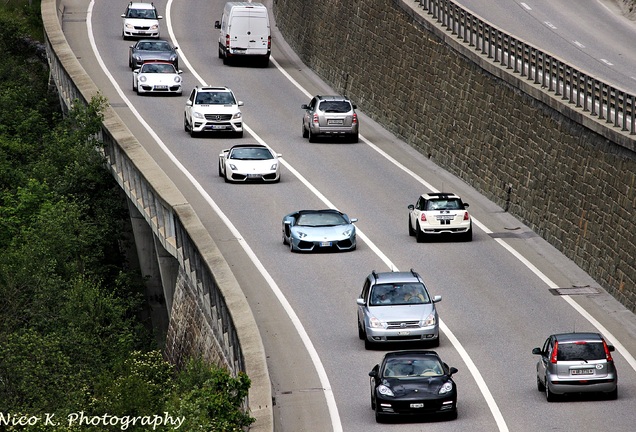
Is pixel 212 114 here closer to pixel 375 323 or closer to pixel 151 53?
pixel 151 53

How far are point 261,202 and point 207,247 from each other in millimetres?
9354

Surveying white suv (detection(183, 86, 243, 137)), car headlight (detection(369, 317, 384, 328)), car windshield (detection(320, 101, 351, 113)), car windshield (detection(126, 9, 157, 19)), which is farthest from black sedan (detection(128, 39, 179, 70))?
car headlight (detection(369, 317, 384, 328))

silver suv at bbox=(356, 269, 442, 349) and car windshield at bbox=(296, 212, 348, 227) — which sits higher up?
silver suv at bbox=(356, 269, 442, 349)

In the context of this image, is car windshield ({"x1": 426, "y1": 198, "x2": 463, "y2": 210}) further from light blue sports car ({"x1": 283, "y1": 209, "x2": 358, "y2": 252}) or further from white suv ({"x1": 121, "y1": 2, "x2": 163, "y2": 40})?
white suv ({"x1": 121, "y1": 2, "x2": 163, "y2": 40})

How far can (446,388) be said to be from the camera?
73.3ft

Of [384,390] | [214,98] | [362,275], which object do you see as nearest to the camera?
[384,390]

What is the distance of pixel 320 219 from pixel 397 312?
8.80 metres

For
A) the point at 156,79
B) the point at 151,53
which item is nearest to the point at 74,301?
the point at 156,79

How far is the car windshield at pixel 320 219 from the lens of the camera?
34.8 m

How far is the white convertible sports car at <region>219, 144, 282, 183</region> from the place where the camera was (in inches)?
1651

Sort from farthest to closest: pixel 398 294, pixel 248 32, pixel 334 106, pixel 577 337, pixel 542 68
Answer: pixel 248 32, pixel 334 106, pixel 542 68, pixel 398 294, pixel 577 337

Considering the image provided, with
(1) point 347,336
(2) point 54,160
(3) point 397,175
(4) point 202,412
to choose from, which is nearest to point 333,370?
(1) point 347,336

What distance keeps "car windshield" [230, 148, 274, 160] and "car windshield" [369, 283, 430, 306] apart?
52.0 feet

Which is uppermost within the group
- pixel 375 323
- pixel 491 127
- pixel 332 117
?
pixel 491 127
